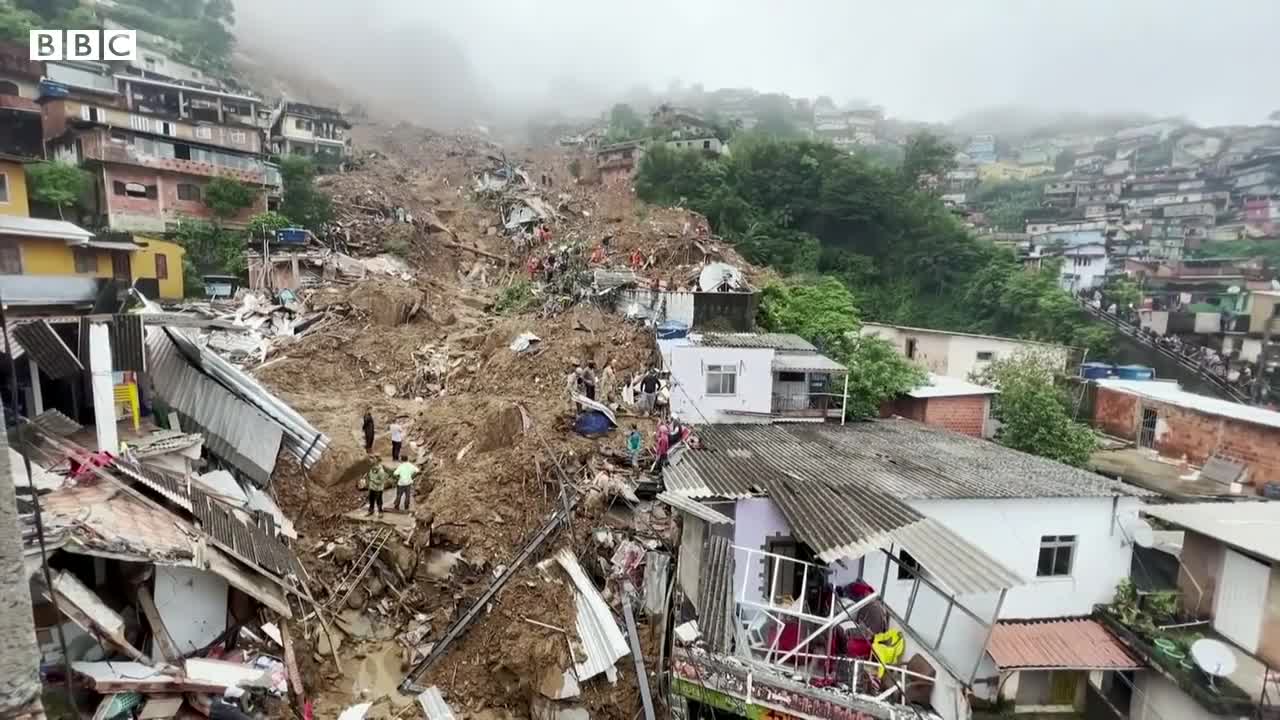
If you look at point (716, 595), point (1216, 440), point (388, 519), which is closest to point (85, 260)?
point (388, 519)

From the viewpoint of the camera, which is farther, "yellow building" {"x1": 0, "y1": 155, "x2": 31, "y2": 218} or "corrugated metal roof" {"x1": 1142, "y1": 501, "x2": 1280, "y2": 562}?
"yellow building" {"x1": 0, "y1": 155, "x2": 31, "y2": 218}

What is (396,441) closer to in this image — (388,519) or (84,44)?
(388,519)

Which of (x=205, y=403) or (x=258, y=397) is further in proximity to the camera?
(x=258, y=397)

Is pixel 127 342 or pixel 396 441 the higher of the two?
pixel 127 342

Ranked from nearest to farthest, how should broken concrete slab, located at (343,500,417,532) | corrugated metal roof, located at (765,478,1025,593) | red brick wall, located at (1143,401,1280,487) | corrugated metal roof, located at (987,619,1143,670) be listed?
corrugated metal roof, located at (765,478,1025,593) < corrugated metal roof, located at (987,619,1143,670) < broken concrete slab, located at (343,500,417,532) < red brick wall, located at (1143,401,1280,487)

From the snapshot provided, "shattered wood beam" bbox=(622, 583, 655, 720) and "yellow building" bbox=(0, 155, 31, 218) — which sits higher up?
"yellow building" bbox=(0, 155, 31, 218)

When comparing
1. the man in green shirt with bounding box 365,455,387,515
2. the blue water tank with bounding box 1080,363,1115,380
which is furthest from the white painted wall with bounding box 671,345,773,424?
the blue water tank with bounding box 1080,363,1115,380

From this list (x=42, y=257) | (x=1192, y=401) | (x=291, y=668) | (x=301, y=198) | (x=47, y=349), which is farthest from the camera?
(x=301, y=198)

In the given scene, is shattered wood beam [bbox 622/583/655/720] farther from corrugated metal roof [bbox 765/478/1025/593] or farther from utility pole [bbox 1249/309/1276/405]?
utility pole [bbox 1249/309/1276/405]
